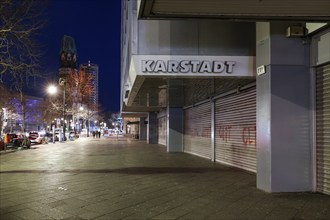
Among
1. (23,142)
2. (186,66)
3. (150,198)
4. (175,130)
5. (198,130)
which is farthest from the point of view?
(23,142)

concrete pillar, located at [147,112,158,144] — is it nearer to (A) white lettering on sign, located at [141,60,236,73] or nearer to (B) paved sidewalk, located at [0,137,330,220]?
(B) paved sidewalk, located at [0,137,330,220]

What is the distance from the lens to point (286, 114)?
9.20 m

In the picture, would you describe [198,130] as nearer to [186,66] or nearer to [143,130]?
[186,66]

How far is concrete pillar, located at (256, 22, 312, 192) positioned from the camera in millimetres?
9141

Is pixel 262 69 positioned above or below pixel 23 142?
above

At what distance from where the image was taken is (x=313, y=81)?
9297mm

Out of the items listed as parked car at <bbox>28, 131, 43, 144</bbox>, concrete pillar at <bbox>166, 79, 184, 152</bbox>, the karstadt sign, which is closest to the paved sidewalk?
the karstadt sign

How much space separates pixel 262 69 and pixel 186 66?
293 cm

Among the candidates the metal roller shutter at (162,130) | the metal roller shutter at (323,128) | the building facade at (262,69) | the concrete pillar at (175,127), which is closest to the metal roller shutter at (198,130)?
the concrete pillar at (175,127)

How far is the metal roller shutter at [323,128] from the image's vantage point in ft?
29.0

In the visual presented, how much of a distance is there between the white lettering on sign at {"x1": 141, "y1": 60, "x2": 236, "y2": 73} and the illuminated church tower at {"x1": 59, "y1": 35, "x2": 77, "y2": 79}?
7354cm

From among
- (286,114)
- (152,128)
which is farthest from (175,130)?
(286,114)

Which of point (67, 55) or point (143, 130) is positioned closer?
point (143, 130)

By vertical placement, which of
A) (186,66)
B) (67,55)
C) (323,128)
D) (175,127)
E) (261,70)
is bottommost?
(175,127)
